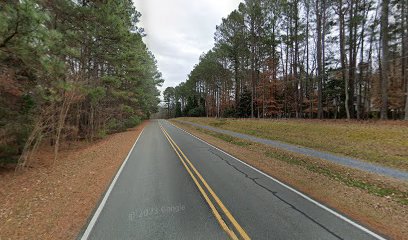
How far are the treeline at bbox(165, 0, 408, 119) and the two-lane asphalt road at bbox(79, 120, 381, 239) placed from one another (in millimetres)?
17591

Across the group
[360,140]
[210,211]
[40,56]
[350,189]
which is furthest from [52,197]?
[360,140]

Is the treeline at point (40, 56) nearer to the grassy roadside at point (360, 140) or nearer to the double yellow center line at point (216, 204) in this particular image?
the double yellow center line at point (216, 204)

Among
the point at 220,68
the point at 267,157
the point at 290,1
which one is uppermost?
the point at 290,1

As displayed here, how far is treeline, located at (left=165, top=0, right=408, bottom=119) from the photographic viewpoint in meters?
27.1

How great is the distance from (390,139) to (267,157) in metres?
6.53

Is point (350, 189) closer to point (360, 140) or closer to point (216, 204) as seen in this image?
point (216, 204)

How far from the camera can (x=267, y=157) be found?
1426 cm

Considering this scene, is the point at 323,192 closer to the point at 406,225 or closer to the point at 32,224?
the point at 406,225

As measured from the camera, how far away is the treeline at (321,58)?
88.8 ft

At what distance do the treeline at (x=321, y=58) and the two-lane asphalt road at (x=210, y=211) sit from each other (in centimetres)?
1759

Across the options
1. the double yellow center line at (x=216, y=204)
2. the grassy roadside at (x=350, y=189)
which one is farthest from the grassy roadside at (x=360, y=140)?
the double yellow center line at (x=216, y=204)

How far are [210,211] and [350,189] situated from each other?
507cm

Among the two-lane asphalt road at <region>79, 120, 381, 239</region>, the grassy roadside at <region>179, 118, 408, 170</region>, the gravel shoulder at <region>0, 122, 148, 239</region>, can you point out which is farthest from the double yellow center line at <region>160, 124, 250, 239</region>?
the grassy roadside at <region>179, 118, 408, 170</region>

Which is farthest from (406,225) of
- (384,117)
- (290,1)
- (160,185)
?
(290,1)
